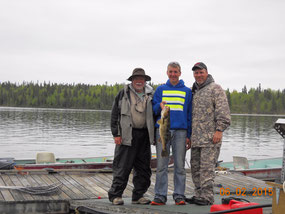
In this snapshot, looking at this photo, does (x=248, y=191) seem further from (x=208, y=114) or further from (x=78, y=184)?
(x=78, y=184)

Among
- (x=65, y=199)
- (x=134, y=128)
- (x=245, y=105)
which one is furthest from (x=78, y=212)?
(x=245, y=105)

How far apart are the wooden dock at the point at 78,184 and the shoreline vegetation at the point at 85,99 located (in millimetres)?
132750

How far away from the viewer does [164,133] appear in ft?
17.4

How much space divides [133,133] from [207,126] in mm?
1177

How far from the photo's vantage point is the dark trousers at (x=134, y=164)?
220 inches

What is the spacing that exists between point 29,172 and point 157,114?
4277mm

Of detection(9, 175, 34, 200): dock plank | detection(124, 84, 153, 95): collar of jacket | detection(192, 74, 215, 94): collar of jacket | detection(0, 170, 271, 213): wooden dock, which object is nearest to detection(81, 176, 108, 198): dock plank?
detection(0, 170, 271, 213): wooden dock

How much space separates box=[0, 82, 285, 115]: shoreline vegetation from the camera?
475 ft

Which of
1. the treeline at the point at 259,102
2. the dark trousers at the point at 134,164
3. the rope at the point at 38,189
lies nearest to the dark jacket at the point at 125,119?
the dark trousers at the point at 134,164

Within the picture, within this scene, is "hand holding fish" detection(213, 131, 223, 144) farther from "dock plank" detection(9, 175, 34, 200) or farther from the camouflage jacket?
"dock plank" detection(9, 175, 34, 200)

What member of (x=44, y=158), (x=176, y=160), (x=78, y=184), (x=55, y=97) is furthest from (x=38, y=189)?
(x=55, y=97)

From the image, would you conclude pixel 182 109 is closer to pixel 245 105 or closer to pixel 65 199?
pixel 65 199

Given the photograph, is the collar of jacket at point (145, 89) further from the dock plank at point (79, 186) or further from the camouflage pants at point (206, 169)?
the dock plank at point (79, 186)

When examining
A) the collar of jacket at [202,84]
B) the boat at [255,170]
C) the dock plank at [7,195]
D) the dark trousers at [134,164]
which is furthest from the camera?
the boat at [255,170]
